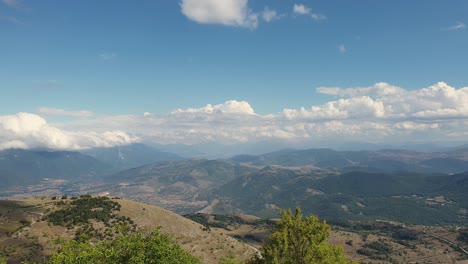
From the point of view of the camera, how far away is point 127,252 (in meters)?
50.0

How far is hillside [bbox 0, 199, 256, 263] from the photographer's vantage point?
121 m

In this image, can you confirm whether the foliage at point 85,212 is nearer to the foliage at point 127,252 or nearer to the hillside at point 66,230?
the hillside at point 66,230

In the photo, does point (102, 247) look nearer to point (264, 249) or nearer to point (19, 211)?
point (264, 249)

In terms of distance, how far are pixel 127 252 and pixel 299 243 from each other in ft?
84.8

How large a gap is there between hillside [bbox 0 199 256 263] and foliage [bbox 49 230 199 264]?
246 feet

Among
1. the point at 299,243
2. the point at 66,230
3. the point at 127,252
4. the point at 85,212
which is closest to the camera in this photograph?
the point at 127,252

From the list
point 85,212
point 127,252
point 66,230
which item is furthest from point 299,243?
point 85,212

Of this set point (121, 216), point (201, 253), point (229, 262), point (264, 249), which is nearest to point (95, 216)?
point (121, 216)

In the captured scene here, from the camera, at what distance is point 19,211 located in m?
152

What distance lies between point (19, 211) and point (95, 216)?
33.1m

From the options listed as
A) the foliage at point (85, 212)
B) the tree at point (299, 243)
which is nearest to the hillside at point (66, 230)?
the foliage at point (85, 212)

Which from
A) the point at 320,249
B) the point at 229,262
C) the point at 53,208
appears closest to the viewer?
the point at 320,249

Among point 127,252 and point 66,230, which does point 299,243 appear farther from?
point 66,230

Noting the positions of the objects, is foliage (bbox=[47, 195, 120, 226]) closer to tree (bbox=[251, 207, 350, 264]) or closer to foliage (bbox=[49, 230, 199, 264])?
foliage (bbox=[49, 230, 199, 264])
